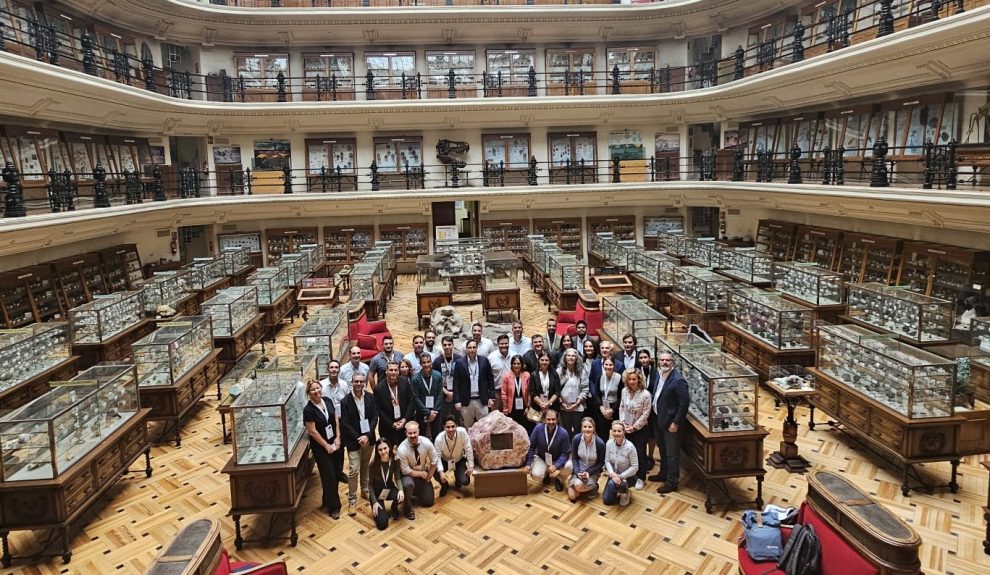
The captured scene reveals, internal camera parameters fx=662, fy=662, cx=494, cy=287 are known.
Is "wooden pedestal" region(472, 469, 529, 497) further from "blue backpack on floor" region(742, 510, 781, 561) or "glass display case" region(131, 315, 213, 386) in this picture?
"glass display case" region(131, 315, 213, 386)

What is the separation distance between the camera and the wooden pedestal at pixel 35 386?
27.3ft

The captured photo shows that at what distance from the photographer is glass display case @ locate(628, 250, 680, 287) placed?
47.1 ft

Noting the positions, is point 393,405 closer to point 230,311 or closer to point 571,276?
point 230,311

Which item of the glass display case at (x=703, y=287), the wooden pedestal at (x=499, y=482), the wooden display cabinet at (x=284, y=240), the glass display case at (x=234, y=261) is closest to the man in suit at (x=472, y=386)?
the wooden pedestal at (x=499, y=482)

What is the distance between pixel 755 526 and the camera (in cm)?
489

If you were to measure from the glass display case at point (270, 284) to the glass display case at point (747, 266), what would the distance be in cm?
979

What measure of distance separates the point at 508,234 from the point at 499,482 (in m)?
15.9

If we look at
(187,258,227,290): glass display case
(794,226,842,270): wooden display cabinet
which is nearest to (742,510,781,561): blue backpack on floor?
(794,226,842,270): wooden display cabinet

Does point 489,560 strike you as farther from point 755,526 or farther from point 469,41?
point 469,41

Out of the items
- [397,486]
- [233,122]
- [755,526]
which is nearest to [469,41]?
[233,122]

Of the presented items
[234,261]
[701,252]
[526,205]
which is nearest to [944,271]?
[701,252]

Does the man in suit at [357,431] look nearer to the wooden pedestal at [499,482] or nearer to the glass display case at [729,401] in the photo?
the wooden pedestal at [499,482]

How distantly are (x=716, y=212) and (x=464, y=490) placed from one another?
57.2ft

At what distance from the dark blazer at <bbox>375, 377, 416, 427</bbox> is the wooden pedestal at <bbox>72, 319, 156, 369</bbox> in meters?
6.06
